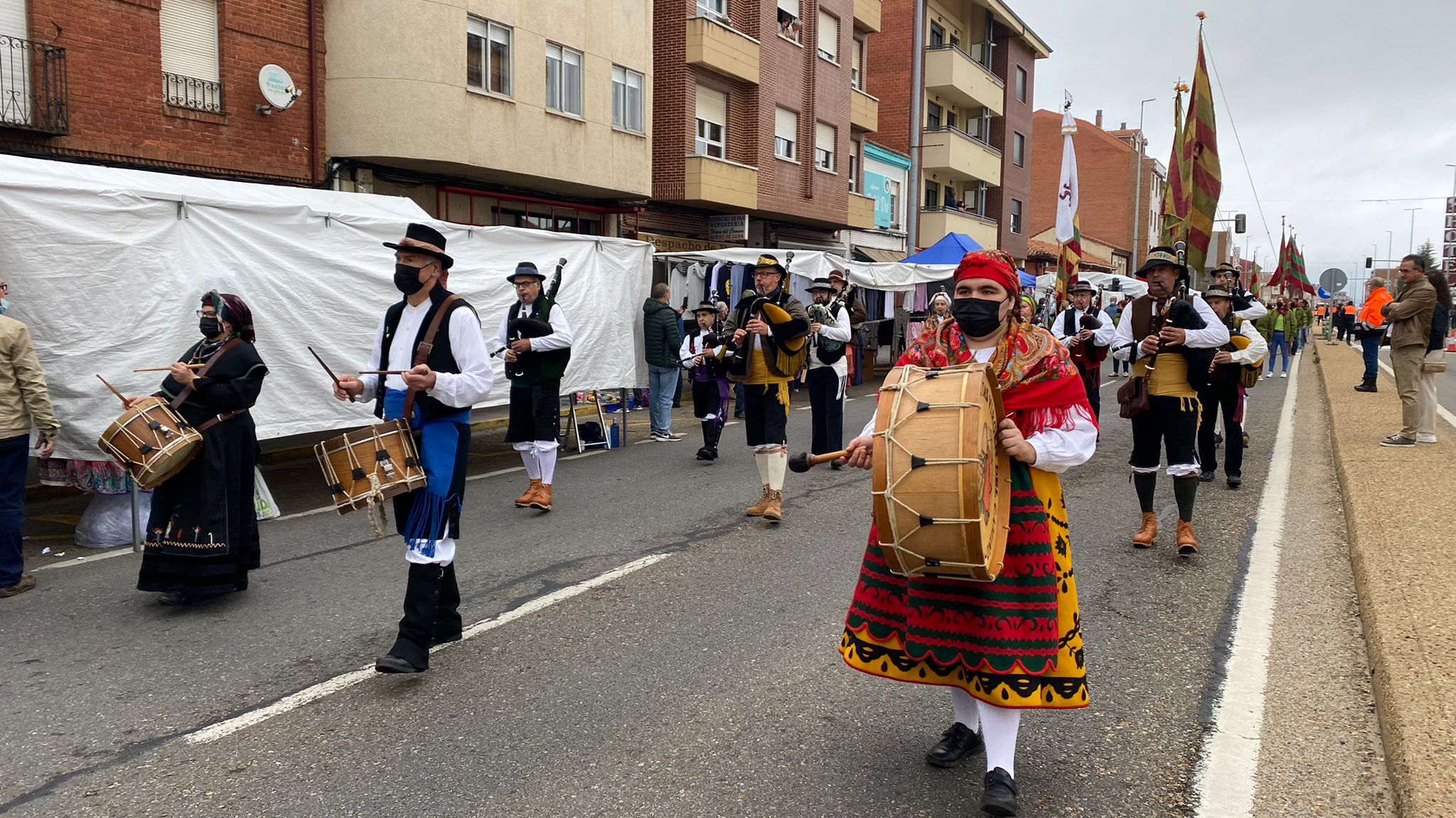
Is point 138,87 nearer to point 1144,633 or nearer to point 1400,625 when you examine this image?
point 1144,633

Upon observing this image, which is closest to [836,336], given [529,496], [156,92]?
[529,496]

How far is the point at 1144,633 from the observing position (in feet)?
16.4

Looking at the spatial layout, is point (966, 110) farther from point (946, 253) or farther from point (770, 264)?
point (770, 264)

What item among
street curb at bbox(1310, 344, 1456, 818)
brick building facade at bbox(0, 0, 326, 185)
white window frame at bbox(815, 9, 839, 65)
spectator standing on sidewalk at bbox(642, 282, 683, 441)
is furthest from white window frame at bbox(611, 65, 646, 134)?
street curb at bbox(1310, 344, 1456, 818)

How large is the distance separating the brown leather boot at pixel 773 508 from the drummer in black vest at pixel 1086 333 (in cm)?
250

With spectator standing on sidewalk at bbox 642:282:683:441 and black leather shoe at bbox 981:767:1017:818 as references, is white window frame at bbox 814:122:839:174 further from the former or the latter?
black leather shoe at bbox 981:767:1017:818

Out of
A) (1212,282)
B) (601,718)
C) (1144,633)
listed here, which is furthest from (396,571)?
(1212,282)

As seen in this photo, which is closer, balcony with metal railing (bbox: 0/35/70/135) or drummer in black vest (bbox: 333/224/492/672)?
drummer in black vest (bbox: 333/224/492/672)

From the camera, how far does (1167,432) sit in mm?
6750

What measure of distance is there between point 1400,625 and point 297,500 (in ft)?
26.0

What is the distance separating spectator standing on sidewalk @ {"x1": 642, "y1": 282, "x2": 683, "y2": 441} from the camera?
41.8 feet

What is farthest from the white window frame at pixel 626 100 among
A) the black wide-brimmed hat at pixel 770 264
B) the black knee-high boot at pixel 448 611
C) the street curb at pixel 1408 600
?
the black knee-high boot at pixel 448 611

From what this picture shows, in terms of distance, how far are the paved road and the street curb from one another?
6.1 inches

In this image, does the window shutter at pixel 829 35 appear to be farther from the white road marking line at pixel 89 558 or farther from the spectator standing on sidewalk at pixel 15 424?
the spectator standing on sidewalk at pixel 15 424
